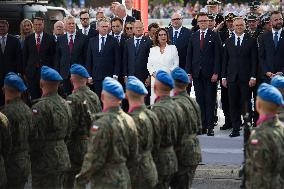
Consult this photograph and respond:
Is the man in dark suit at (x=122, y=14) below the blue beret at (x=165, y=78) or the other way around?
the other way around

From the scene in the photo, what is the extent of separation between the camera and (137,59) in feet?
55.3

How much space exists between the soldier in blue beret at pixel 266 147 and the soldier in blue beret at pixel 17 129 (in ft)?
9.85

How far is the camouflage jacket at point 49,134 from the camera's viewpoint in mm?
11008

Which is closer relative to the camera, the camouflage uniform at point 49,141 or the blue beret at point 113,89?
the blue beret at point 113,89

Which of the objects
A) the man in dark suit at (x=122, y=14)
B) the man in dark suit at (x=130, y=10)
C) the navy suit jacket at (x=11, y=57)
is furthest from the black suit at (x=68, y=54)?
the man in dark suit at (x=130, y=10)

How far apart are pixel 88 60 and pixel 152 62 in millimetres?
1300

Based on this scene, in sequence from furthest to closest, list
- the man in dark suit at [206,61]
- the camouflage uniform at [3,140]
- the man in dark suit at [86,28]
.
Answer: the man in dark suit at [86,28] → the man in dark suit at [206,61] → the camouflage uniform at [3,140]

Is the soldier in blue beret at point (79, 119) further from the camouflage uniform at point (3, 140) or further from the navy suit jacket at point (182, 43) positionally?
the navy suit jacket at point (182, 43)

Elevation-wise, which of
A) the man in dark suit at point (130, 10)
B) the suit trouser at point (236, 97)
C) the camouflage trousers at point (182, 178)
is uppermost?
the man in dark suit at point (130, 10)

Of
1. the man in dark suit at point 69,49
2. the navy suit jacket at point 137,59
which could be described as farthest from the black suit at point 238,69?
the man in dark suit at point 69,49

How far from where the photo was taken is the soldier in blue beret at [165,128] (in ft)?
34.3

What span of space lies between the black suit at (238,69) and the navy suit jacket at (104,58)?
2.02 metres

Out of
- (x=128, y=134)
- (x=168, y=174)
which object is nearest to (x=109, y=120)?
(x=128, y=134)

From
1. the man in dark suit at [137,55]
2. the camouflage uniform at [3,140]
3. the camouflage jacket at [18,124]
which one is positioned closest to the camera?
the camouflage uniform at [3,140]
